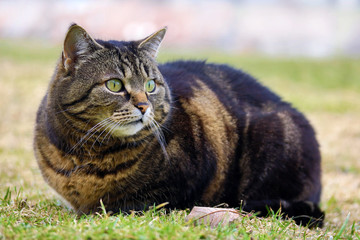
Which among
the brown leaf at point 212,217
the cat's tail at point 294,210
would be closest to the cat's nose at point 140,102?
the brown leaf at point 212,217

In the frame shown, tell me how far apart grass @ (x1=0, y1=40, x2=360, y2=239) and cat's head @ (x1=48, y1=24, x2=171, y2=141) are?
540mm

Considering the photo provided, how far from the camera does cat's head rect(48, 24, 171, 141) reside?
8.30ft

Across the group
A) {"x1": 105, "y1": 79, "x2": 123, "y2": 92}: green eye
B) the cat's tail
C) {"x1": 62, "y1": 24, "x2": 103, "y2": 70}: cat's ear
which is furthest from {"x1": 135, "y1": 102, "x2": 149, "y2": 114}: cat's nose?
the cat's tail

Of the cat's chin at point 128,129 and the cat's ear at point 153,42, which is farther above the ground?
the cat's ear at point 153,42

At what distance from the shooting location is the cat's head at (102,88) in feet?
8.30

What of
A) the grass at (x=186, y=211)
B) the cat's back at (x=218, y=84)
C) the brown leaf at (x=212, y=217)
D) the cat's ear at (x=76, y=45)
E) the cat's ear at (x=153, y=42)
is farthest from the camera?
the cat's back at (x=218, y=84)

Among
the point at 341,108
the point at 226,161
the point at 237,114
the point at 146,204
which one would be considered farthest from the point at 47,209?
the point at 341,108

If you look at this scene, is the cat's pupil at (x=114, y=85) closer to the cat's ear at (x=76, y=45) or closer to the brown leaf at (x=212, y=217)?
the cat's ear at (x=76, y=45)

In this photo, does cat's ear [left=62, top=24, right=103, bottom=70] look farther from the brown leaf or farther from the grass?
the brown leaf

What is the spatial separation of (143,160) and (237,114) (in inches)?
36.4

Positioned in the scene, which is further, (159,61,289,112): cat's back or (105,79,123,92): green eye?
(159,61,289,112): cat's back

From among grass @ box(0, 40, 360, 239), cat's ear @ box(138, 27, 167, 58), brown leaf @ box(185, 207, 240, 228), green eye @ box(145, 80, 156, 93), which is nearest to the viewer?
grass @ box(0, 40, 360, 239)

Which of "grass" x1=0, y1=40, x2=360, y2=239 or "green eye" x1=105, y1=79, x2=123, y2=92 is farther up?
"green eye" x1=105, y1=79, x2=123, y2=92

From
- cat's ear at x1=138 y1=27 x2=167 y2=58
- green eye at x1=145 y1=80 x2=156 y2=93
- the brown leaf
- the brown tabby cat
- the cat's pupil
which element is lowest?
the brown leaf
